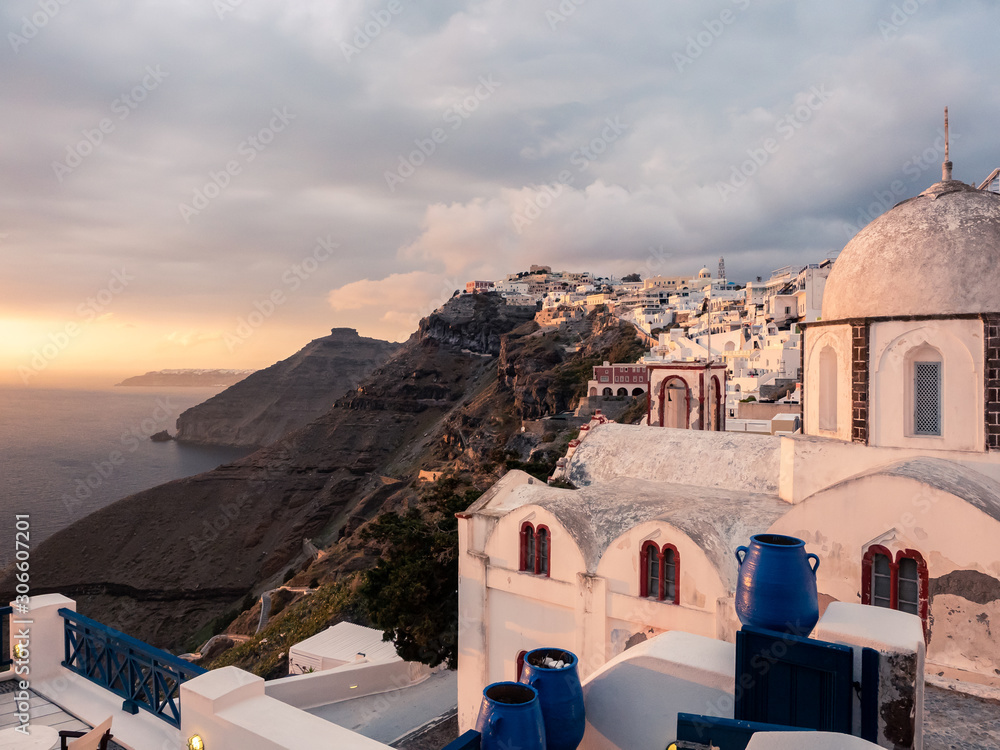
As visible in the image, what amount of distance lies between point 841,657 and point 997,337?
8.12m

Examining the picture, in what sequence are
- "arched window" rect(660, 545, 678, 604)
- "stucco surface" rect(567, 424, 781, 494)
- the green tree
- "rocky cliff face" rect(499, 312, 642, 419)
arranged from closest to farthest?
"arched window" rect(660, 545, 678, 604) < "stucco surface" rect(567, 424, 781, 494) < the green tree < "rocky cliff face" rect(499, 312, 642, 419)

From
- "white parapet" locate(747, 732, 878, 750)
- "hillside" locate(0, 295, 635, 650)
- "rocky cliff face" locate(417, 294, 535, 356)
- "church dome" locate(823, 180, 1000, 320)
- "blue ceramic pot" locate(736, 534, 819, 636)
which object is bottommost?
"hillside" locate(0, 295, 635, 650)

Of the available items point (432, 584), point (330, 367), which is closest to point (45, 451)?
point (330, 367)

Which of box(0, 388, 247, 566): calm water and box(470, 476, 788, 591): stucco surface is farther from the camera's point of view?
box(0, 388, 247, 566): calm water

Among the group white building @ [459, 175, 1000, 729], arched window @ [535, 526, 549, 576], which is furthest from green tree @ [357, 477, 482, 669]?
arched window @ [535, 526, 549, 576]

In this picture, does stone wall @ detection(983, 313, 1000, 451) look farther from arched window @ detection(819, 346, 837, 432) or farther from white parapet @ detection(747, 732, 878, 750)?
white parapet @ detection(747, 732, 878, 750)

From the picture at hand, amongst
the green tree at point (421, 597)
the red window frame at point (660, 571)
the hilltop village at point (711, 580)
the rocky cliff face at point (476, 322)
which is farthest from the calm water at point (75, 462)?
the red window frame at point (660, 571)

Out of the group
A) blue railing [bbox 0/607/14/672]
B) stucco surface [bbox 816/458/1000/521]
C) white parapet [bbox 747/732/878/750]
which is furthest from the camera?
stucco surface [bbox 816/458/1000/521]

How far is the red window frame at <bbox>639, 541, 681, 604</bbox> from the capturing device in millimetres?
11570

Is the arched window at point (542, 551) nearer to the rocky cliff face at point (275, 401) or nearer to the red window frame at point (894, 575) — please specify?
the red window frame at point (894, 575)

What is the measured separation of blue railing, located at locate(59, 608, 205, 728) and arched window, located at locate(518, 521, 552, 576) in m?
7.61

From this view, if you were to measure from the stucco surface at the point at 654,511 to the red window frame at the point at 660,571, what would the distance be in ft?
1.59

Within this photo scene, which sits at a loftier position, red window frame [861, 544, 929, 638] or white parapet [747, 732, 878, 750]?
white parapet [747, 732, 878, 750]

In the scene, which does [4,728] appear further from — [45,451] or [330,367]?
[330,367]
